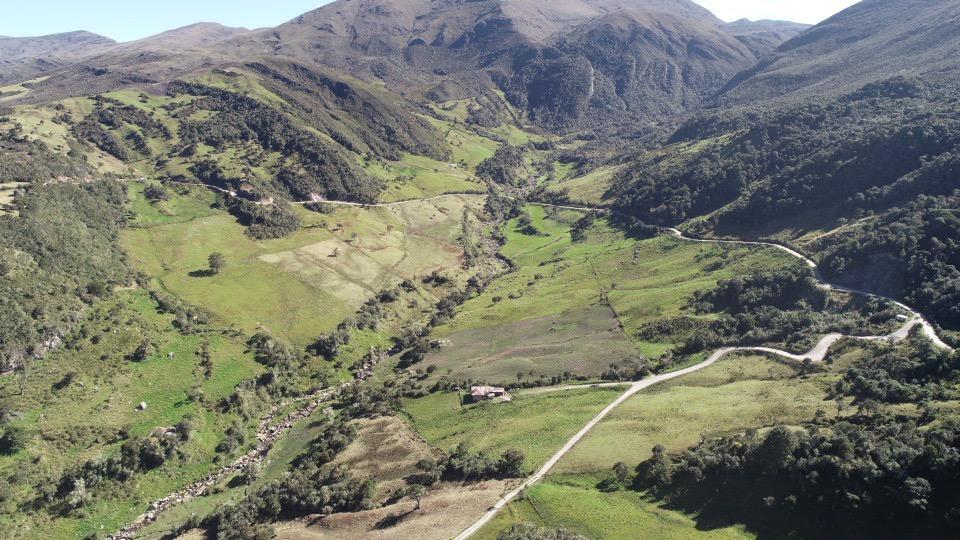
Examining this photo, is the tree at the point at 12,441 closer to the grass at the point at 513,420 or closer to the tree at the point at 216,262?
the grass at the point at 513,420

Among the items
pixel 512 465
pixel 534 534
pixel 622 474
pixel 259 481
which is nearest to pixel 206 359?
pixel 259 481

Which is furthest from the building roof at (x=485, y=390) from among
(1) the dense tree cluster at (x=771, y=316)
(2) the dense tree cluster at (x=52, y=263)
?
(2) the dense tree cluster at (x=52, y=263)

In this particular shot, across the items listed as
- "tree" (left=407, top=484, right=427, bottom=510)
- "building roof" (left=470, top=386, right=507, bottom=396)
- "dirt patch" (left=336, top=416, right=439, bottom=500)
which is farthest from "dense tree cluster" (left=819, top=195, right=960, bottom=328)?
"dirt patch" (left=336, top=416, right=439, bottom=500)

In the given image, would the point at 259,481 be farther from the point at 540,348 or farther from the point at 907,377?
the point at 907,377

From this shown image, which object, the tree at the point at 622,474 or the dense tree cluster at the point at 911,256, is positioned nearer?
the tree at the point at 622,474

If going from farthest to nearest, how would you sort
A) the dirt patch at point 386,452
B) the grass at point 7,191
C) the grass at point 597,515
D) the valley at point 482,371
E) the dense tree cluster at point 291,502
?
the grass at point 7,191 < the dirt patch at point 386,452 < the dense tree cluster at point 291,502 < the valley at point 482,371 < the grass at point 597,515

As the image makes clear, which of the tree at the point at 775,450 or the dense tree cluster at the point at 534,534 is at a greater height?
the tree at the point at 775,450

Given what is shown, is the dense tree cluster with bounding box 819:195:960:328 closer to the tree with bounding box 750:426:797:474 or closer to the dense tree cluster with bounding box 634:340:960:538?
the dense tree cluster with bounding box 634:340:960:538
